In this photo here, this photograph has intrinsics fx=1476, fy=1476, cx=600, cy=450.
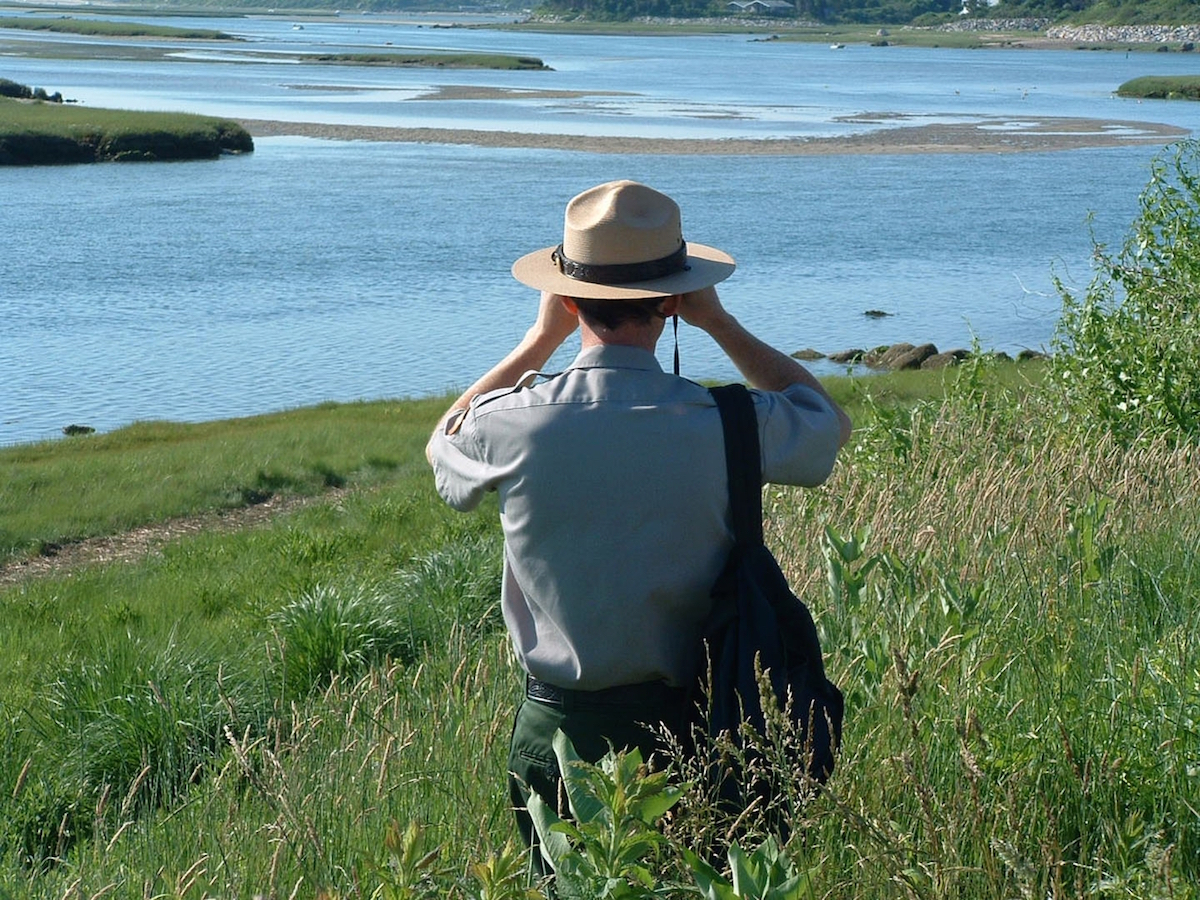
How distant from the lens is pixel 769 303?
29.9m

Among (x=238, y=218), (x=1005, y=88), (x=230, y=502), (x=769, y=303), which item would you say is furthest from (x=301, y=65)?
(x=230, y=502)

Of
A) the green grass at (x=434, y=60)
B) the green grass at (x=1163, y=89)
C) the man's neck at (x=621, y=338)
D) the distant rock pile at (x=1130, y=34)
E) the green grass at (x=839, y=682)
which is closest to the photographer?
the man's neck at (x=621, y=338)

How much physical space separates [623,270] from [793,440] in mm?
533

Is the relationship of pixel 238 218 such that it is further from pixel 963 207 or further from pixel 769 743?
pixel 769 743

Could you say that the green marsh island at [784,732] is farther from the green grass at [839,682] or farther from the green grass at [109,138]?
the green grass at [109,138]

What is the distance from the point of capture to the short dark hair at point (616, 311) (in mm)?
3264

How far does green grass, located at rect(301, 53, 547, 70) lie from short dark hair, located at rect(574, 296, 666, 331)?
11313cm

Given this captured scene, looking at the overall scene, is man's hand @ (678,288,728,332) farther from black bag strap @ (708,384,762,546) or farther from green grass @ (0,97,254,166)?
green grass @ (0,97,254,166)

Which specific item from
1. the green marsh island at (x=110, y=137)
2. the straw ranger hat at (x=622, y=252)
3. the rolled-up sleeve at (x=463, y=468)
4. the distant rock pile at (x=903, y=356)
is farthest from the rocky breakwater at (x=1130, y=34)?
the rolled-up sleeve at (x=463, y=468)

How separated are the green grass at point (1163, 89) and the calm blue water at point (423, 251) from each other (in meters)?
14.9

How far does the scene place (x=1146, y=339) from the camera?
9.23 metres

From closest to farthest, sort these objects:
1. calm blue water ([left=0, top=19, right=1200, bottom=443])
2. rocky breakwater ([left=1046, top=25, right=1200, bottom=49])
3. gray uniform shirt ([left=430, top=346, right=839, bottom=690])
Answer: gray uniform shirt ([left=430, top=346, right=839, bottom=690]), calm blue water ([left=0, top=19, right=1200, bottom=443]), rocky breakwater ([left=1046, top=25, right=1200, bottom=49])

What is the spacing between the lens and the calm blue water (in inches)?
986

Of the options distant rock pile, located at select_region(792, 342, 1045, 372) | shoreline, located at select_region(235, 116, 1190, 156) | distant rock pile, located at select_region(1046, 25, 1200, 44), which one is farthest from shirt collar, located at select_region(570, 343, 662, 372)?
distant rock pile, located at select_region(1046, 25, 1200, 44)
